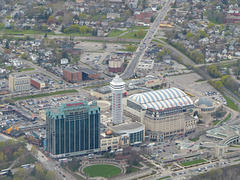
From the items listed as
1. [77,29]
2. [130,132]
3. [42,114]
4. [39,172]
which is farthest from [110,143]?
[77,29]

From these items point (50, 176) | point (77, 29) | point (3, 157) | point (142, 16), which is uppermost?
point (142, 16)

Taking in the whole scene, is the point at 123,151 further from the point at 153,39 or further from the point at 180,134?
the point at 153,39

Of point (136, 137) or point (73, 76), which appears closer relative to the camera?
point (136, 137)

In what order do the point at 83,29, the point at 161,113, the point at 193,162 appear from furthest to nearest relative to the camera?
1. the point at 83,29
2. the point at 161,113
3. the point at 193,162

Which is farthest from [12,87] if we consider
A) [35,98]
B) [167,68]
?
[167,68]

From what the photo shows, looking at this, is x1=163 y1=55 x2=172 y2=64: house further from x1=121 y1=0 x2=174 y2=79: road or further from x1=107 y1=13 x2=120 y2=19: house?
x1=107 y1=13 x2=120 y2=19: house

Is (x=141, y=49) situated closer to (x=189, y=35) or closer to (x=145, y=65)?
(x=189, y=35)
